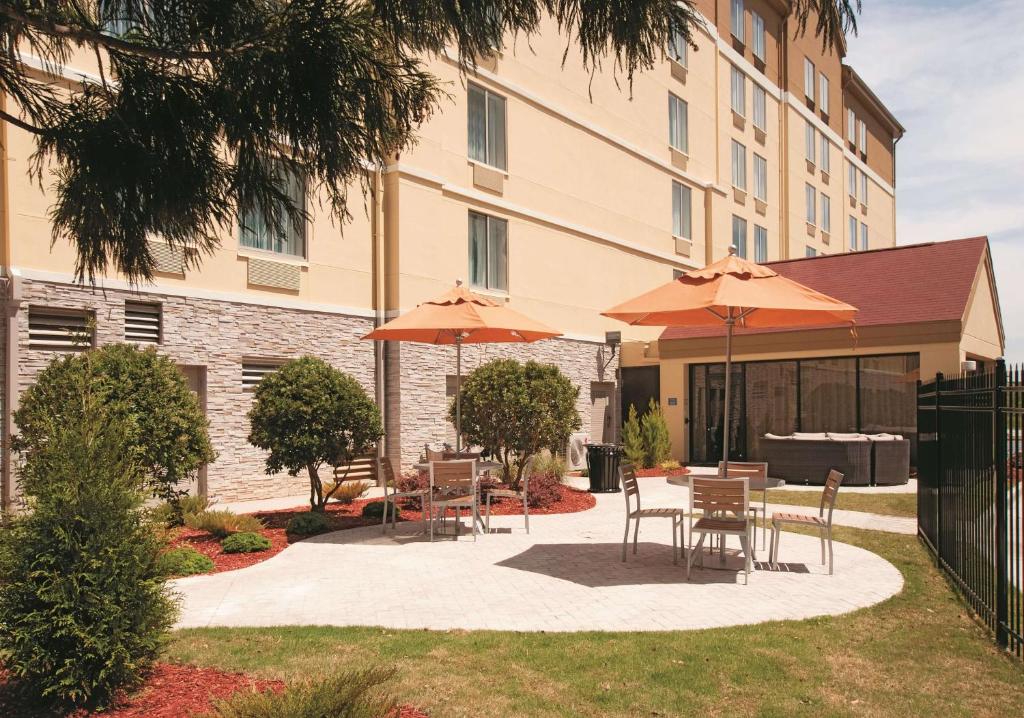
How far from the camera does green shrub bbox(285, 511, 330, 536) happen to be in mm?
10680

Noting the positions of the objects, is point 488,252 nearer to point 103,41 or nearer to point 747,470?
point 747,470

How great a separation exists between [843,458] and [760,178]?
65.1ft

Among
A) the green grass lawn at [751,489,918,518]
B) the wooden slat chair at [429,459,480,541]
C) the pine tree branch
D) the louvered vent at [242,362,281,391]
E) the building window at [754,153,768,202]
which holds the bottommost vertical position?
the green grass lawn at [751,489,918,518]

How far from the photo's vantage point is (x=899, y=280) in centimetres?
2061

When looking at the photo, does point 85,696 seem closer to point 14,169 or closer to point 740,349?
point 14,169

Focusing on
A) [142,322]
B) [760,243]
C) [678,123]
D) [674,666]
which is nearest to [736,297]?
[674,666]

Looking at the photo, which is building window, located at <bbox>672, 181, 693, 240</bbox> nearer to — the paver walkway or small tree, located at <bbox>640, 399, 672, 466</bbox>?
small tree, located at <bbox>640, 399, 672, 466</bbox>

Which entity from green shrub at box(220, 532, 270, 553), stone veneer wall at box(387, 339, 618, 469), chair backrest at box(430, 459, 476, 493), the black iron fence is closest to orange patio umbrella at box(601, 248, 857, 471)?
the black iron fence

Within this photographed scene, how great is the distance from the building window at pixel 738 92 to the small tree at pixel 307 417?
24233mm

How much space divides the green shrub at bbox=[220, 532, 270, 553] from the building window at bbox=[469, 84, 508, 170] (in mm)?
12376

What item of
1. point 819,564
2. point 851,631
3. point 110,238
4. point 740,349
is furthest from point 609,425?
point 110,238

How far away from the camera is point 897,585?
7688 millimetres

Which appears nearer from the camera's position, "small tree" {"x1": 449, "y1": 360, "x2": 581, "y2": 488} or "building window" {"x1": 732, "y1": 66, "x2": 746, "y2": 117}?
"small tree" {"x1": 449, "y1": 360, "x2": 581, "y2": 488}

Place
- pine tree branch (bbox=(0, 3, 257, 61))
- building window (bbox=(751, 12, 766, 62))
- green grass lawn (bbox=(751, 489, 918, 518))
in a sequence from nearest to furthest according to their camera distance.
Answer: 1. pine tree branch (bbox=(0, 3, 257, 61))
2. green grass lawn (bbox=(751, 489, 918, 518))
3. building window (bbox=(751, 12, 766, 62))
